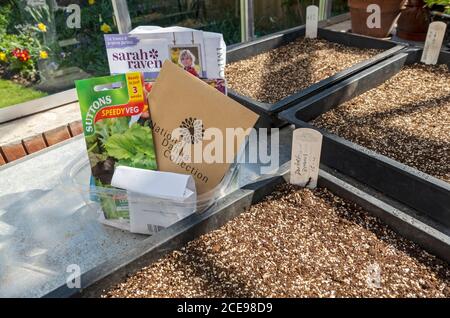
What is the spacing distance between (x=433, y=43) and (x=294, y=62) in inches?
25.2

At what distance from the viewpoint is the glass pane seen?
6.09ft

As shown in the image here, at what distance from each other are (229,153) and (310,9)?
148 cm

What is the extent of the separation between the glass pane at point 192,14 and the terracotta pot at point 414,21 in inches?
40.1

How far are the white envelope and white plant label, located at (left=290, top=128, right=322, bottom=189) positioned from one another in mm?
276

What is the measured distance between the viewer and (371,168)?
3.30 feet

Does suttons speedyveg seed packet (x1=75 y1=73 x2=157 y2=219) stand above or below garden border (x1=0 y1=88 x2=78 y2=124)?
above

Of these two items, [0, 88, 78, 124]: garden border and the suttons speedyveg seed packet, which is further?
[0, 88, 78, 124]: garden border

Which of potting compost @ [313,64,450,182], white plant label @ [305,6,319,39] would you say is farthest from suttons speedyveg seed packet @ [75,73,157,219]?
white plant label @ [305,6,319,39]

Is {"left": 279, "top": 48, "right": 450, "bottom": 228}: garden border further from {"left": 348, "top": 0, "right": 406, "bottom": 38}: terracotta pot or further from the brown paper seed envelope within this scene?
{"left": 348, "top": 0, "right": 406, "bottom": 38}: terracotta pot

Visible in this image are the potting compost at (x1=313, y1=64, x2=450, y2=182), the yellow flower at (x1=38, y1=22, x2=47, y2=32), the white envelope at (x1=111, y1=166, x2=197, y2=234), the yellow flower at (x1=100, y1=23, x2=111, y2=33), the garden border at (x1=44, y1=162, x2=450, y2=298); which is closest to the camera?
the garden border at (x1=44, y1=162, x2=450, y2=298)

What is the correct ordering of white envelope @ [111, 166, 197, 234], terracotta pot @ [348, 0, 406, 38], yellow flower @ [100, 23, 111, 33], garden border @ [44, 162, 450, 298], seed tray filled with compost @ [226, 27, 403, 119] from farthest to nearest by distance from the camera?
1. terracotta pot @ [348, 0, 406, 38]
2. yellow flower @ [100, 23, 111, 33]
3. seed tray filled with compost @ [226, 27, 403, 119]
4. white envelope @ [111, 166, 197, 234]
5. garden border @ [44, 162, 450, 298]
